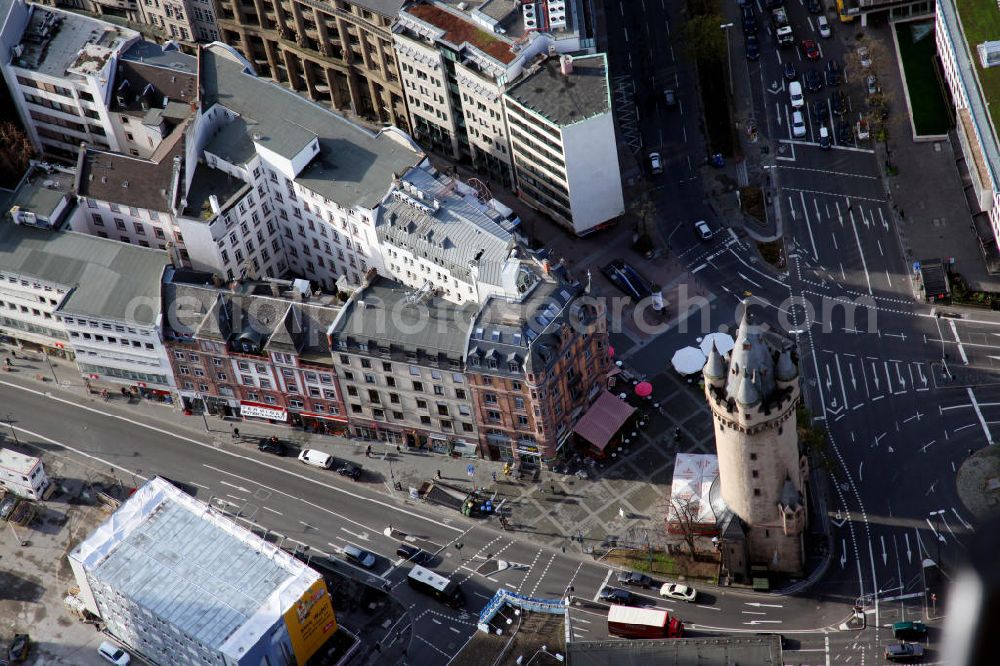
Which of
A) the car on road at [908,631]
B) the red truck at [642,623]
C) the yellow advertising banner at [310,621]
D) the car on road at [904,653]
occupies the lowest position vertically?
the yellow advertising banner at [310,621]

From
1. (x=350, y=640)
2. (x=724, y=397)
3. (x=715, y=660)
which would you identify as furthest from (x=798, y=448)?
(x=350, y=640)

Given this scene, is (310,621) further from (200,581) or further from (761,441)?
(761,441)

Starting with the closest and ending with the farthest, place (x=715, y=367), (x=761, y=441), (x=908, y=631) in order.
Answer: (x=715, y=367), (x=761, y=441), (x=908, y=631)

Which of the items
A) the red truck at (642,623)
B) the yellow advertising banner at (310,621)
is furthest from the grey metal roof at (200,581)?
the red truck at (642,623)

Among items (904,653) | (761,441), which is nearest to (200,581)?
(761,441)

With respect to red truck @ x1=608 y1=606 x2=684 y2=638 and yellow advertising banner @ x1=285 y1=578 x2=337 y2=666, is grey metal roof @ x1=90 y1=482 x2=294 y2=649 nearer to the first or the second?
yellow advertising banner @ x1=285 y1=578 x2=337 y2=666

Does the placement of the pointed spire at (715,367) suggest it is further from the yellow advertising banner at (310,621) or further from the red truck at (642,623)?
the yellow advertising banner at (310,621)
